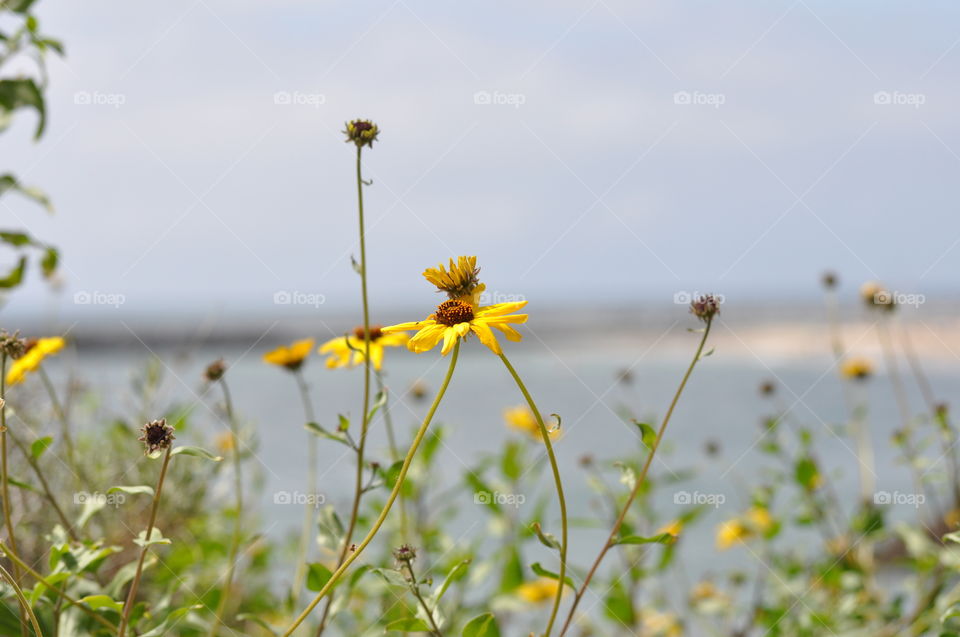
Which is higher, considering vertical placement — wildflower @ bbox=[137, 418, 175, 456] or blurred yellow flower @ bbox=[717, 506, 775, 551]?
wildflower @ bbox=[137, 418, 175, 456]

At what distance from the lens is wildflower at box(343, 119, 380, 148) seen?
937mm

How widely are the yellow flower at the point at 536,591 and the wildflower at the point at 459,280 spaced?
126 centimetres

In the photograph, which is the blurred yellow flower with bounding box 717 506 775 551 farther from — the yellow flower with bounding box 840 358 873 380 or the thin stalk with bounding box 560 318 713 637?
the thin stalk with bounding box 560 318 713 637

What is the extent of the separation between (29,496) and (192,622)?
2.20 feet

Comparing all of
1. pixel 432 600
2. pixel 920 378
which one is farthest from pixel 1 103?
pixel 920 378

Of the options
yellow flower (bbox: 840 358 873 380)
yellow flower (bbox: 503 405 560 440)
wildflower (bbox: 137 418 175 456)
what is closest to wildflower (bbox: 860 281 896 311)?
yellow flower (bbox: 840 358 873 380)

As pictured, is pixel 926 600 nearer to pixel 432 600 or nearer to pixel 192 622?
pixel 432 600

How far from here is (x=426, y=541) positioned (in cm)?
180

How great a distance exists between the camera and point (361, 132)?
936mm

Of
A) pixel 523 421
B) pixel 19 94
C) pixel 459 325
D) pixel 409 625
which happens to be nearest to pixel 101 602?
pixel 409 625

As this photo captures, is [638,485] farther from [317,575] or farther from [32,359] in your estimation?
[32,359]

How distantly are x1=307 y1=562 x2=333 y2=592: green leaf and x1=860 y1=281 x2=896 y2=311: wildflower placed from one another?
1373 mm

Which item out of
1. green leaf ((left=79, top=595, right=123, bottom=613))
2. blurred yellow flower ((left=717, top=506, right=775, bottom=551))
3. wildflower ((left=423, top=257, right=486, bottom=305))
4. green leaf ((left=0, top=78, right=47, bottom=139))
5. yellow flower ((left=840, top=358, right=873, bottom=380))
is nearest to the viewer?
green leaf ((left=79, top=595, right=123, bottom=613))

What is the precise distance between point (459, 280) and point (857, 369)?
1907mm
